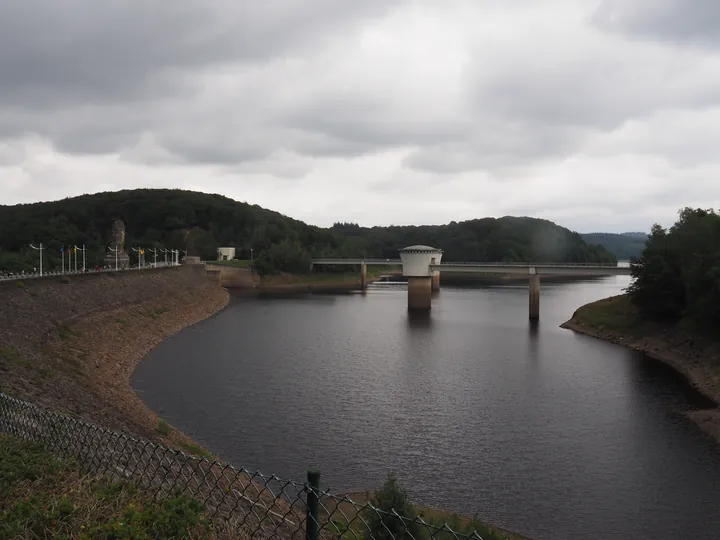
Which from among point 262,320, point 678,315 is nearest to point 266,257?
point 262,320

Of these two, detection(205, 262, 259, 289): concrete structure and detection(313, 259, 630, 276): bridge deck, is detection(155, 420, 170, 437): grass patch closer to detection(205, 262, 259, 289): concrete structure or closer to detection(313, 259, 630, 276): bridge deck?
detection(313, 259, 630, 276): bridge deck

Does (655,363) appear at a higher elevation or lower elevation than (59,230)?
lower

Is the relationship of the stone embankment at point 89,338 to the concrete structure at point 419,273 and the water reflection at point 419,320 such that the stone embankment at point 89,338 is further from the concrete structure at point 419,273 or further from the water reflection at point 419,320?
the concrete structure at point 419,273

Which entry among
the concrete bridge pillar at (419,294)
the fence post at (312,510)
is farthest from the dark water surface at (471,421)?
the concrete bridge pillar at (419,294)

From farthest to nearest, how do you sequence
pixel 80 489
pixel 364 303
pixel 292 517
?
pixel 364 303 < pixel 292 517 < pixel 80 489

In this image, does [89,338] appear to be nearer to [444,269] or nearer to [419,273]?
[419,273]

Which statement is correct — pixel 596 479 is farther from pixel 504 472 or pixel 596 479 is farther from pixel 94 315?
pixel 94 315

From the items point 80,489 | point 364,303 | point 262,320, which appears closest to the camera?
point 80,489
